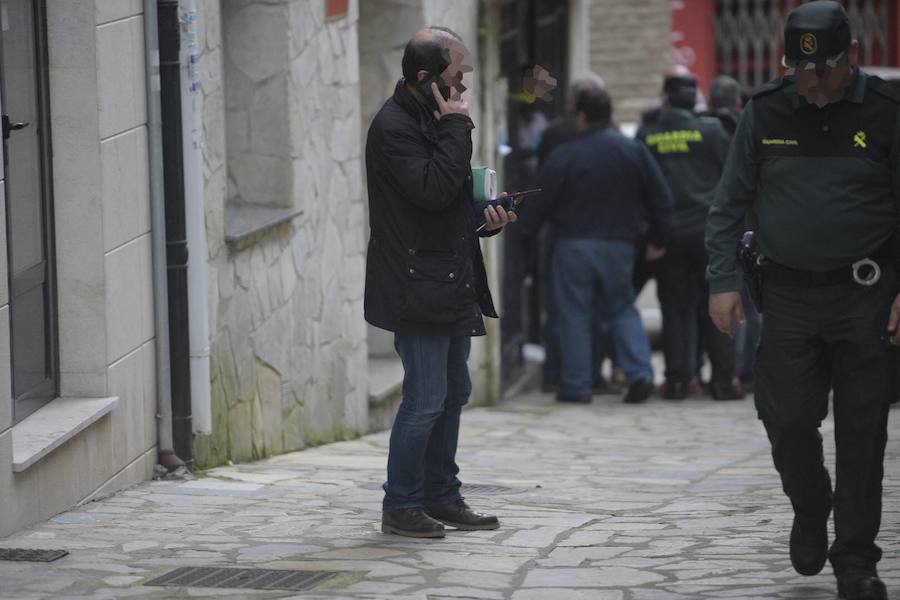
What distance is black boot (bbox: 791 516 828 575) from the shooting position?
5152 millimetres

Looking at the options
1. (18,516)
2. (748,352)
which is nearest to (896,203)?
(18,516)

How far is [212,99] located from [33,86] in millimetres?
1304

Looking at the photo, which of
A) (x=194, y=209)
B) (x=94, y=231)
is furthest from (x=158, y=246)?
(x=94, y=231)

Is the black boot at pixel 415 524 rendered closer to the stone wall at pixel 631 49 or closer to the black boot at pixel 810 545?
Result: the black boot at pixel 810 545

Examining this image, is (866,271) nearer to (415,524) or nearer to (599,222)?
(415,524)

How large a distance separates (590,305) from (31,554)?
6392mm

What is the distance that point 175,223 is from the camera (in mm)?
7367

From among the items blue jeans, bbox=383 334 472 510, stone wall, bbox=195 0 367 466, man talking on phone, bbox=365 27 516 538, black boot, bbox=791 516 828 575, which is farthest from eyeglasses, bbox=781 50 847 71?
stone wall, bbox=195 0 367 466

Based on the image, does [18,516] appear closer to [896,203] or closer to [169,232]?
[169,232]

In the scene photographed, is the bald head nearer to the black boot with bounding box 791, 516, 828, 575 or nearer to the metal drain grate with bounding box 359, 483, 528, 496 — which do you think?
the black boot with bounding box 791, 516, 828, 575

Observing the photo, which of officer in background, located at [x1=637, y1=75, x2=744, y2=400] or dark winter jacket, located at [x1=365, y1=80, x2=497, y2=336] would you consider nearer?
dark winter jacket, located at [x1=365, y1=80, x2=497, y2=336]

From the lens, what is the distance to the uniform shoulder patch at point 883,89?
5.11 meters

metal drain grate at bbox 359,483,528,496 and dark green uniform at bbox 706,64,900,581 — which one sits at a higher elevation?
dark green uniform at bbox 706,64,900,581

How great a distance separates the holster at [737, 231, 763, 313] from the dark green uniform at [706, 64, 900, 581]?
35 millimetres
